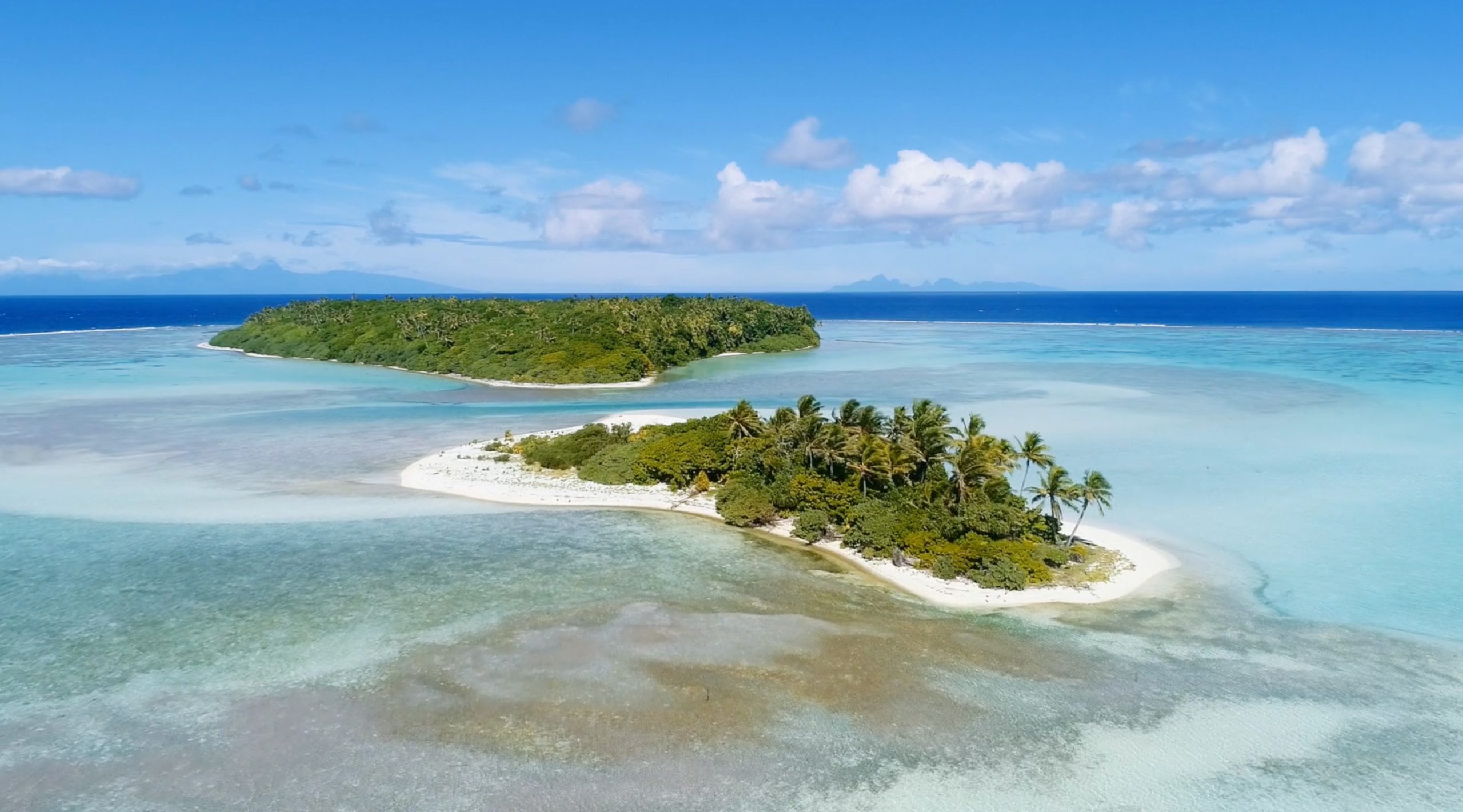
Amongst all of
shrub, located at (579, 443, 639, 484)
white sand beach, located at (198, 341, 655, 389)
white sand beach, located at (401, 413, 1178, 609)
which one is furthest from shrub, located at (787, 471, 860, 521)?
white sand beach, located at (198, 341, 655, 389)

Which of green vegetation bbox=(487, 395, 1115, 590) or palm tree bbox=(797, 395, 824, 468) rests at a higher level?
palm tree bbox=(797, 395, 824, 468)

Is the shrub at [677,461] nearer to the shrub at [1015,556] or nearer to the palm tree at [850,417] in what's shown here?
the palm tree at [850,417]

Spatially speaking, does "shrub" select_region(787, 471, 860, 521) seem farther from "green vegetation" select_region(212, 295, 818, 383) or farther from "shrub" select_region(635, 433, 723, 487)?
"green vegetation" select_region(212, 295, 818, 383)

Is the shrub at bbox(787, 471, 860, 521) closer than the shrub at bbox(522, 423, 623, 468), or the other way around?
the shrub at bbox(787, 471, 860, 521)

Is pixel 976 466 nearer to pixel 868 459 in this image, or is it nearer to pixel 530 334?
pixel 868 459

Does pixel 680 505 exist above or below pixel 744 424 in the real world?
below

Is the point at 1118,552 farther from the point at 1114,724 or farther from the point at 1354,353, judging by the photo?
the point at 1354,353

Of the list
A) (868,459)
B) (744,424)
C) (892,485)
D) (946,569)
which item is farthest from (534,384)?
(946,569)
